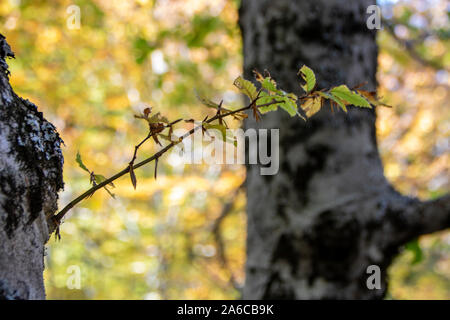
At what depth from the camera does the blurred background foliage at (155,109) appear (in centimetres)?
298

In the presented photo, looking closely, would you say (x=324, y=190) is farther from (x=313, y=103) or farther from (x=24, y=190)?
(x=24, y=190)

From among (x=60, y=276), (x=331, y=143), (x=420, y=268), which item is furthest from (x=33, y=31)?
(x=420, y=268)

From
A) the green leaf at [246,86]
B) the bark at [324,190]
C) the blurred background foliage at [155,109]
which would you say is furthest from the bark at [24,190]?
the blurred background foliage at [155,109]

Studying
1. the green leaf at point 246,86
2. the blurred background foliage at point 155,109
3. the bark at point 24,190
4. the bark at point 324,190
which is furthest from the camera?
the blurred background foliage at point 155,109

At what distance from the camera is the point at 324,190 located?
1.27 meters

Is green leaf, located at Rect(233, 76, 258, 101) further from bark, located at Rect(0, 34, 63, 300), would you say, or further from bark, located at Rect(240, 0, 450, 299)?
bark, located at Rect(240, 0, 450, 299)

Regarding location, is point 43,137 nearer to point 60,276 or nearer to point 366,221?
point 366,221

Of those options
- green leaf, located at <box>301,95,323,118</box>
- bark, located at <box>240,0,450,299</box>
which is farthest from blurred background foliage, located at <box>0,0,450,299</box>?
green leaf, located at <box>301,95,323,118</box>

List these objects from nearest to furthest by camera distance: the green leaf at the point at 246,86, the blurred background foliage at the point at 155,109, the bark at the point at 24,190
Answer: the bark at the point at 24,190 → the green leaf at the point at 246,86 → the blurred background foliage at the point at 155,109

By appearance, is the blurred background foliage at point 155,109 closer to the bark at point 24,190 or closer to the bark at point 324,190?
the bark at point 324,190

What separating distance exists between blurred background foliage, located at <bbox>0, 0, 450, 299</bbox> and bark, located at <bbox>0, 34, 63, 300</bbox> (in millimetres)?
1947

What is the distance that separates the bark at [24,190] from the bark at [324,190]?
36.8 inches

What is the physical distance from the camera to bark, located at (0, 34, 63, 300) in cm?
39

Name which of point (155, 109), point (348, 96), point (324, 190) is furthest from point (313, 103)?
point (155, 109)
